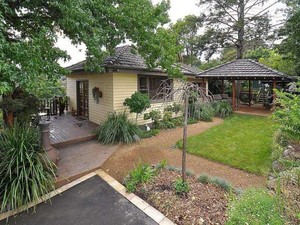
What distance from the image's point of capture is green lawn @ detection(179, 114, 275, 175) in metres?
5.41

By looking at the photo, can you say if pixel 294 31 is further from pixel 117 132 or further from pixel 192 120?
pixel 117 132

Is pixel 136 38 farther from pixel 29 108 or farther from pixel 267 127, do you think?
pixel 267 127

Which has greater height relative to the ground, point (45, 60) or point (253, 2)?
point (253, 2)

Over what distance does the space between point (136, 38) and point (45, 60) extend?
304 cm

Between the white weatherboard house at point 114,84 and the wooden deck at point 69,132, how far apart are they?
2.52ft

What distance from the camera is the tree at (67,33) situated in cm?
345

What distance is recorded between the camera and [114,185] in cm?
435

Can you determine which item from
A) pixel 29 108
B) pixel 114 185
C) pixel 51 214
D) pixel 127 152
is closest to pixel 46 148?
pixel 51 214

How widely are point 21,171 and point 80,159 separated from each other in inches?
77.2

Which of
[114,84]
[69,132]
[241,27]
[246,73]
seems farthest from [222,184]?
[241,27]

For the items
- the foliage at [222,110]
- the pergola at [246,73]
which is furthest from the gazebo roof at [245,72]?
the foliage at [222,110]

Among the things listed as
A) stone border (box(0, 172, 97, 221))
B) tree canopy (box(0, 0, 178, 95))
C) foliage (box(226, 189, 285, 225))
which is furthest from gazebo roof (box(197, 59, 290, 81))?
stone border (box(0, 172, 97, 221))

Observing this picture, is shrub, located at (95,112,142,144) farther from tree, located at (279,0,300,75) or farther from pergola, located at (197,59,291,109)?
tree, located at (279,0,300,75)

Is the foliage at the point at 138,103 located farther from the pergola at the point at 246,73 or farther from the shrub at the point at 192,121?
the pergola at the point at 246,73
